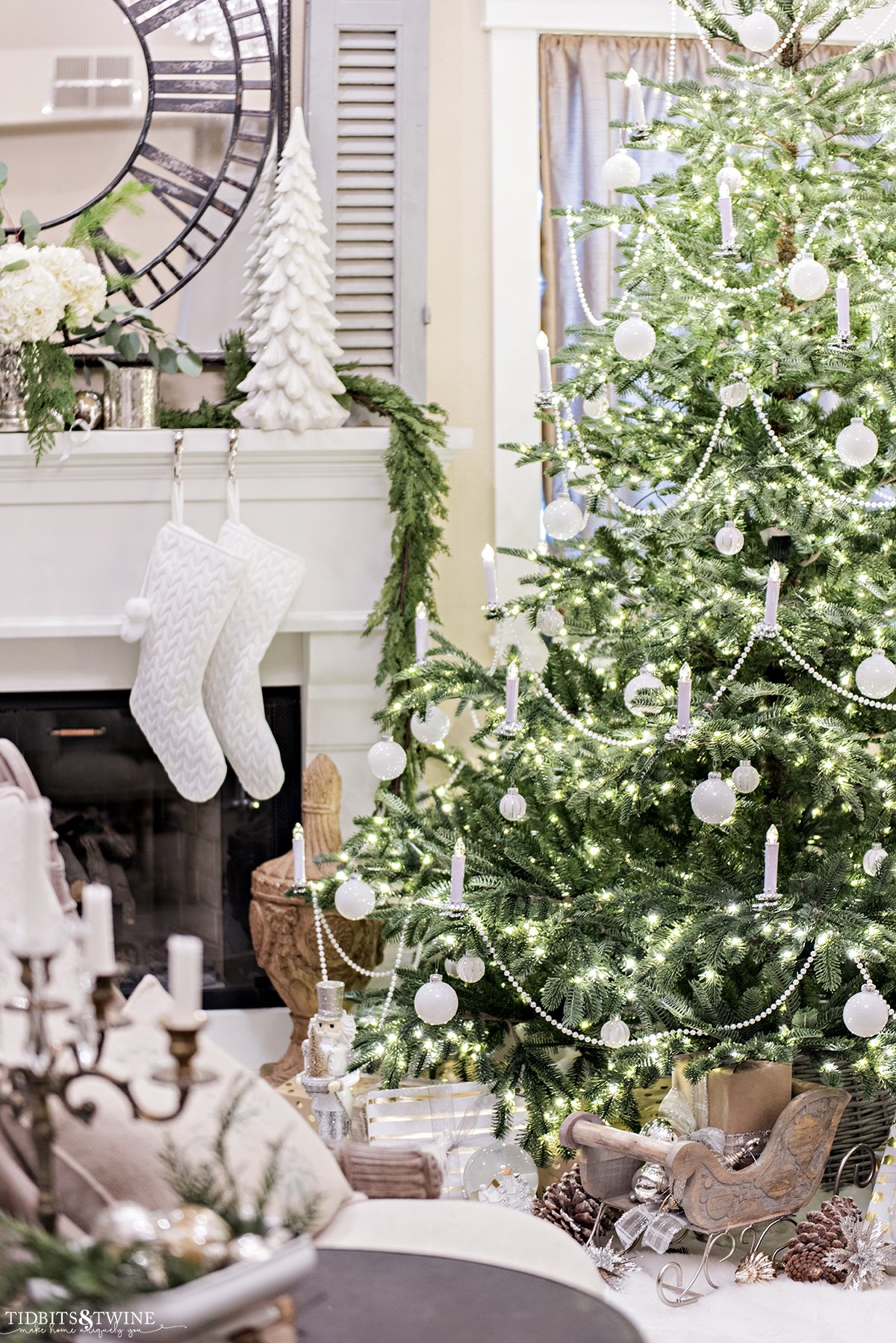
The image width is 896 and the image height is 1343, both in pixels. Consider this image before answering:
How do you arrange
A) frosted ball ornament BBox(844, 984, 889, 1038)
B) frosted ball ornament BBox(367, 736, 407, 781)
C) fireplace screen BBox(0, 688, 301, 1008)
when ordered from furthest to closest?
fireplace screen BBox(0, 688, 301, 1008) → frosted ball ornament BBox(367, 736, 407, 781) → frosted ball ornament BBox(844, 984, 889, 1038)

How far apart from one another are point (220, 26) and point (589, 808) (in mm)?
1855

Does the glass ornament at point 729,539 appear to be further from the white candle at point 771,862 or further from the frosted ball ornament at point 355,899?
the frosted ball ornament at point 355,899

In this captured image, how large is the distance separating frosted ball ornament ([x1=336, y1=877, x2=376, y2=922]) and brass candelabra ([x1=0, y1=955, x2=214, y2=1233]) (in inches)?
43.9

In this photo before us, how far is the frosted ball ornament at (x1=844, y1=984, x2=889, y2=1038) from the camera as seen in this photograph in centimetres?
Result: 185

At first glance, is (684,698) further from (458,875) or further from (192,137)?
(192,137)

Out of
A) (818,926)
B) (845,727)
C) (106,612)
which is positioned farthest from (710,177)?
(106,612)

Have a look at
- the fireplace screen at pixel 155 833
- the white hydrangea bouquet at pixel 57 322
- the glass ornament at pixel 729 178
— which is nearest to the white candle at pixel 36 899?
the glass ornament at pixel 729 178

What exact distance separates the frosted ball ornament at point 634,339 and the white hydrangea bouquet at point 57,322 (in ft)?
3.23

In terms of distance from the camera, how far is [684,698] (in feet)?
6.49

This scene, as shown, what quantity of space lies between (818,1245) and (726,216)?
161 cm

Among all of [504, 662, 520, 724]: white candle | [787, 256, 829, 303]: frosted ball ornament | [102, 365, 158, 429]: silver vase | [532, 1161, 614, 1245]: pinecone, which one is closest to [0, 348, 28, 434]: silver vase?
[102, 365, 158, 429]: silver vase

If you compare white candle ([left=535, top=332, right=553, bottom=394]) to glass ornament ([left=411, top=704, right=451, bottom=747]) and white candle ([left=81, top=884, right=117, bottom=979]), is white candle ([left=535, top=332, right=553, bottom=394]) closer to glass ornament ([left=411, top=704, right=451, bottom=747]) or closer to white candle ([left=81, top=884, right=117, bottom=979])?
glass ornament ([left=411, top=704, right=451, bottom=747])

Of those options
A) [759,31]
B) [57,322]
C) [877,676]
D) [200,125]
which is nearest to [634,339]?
[759,31]

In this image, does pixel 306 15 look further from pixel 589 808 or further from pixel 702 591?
pixel 589 808
